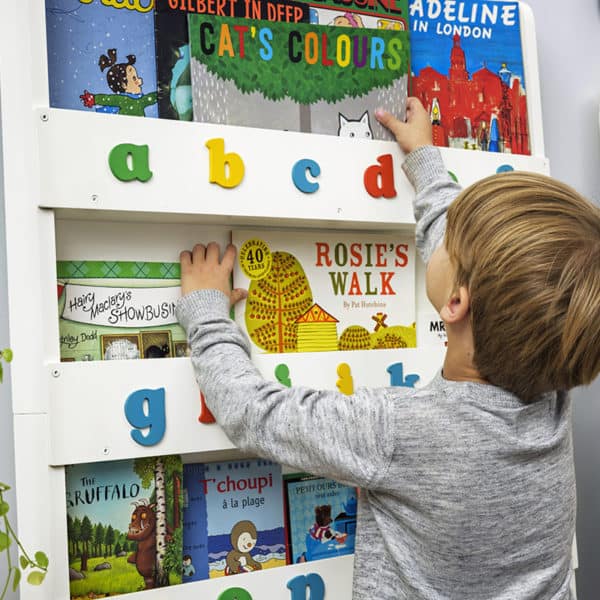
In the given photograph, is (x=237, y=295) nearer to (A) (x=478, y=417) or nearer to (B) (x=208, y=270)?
(B) (x=208, y=270)

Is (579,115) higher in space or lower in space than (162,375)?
higher

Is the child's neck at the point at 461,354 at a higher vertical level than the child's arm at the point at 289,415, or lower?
higher

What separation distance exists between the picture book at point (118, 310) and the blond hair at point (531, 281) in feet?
1.22

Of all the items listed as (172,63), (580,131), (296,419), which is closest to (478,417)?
(296,419)

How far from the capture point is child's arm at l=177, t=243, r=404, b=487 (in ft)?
2.54

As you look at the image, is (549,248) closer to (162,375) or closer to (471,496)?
(471,496)

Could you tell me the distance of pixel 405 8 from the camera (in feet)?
3.43

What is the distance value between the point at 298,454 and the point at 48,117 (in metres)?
0.46

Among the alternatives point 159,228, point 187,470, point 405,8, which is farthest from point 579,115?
point 187,470

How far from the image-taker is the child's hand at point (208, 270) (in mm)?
933

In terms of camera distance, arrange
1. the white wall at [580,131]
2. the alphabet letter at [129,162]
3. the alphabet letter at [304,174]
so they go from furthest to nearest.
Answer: the white wall at [580,131]
the alphabet letter at [304,174]
the alphabet letter at [129,162]

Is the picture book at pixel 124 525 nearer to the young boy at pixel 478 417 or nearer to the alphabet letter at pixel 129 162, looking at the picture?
the young boy at pixel 478 417

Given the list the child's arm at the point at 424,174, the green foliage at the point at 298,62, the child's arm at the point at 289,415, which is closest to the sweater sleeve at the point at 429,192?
the child's arm at the point at 424,174

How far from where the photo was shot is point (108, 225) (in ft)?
3.01
